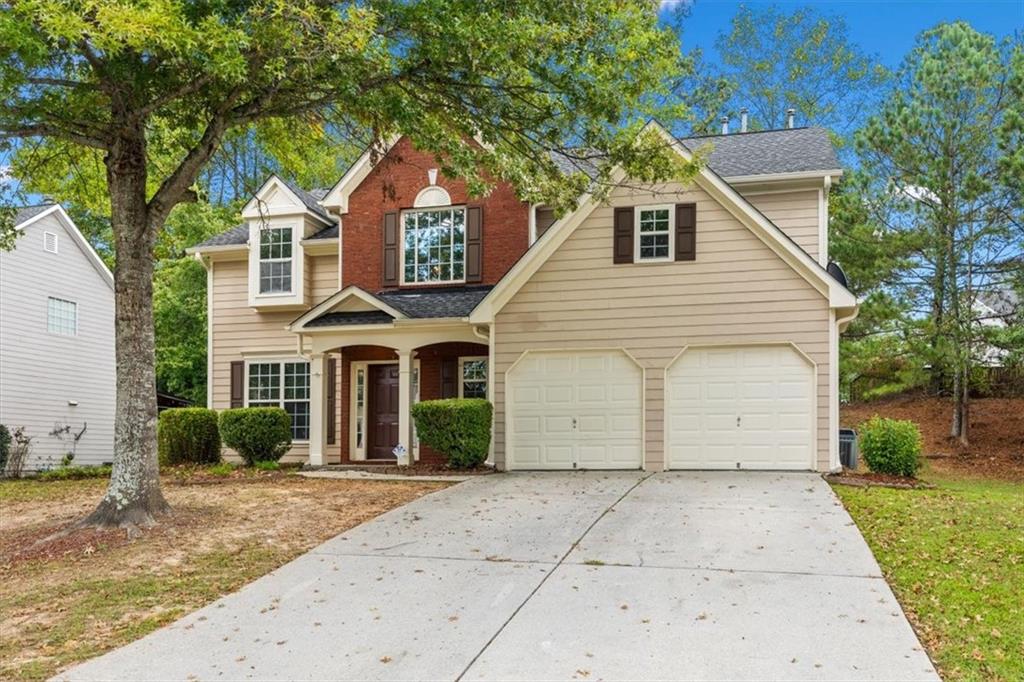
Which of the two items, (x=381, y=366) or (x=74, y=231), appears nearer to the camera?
(x=381, y=366)

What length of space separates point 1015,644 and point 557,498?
244 inches

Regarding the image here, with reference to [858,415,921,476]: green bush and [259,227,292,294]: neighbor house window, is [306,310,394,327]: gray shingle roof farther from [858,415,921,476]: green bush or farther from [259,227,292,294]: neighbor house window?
[858,415,921,476]: green bush

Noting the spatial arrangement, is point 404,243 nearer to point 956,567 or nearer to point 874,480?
point 874,480

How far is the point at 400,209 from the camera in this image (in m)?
16.7

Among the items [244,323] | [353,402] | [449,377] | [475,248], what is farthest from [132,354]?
[244,323]

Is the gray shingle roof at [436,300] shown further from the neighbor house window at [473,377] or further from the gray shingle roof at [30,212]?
the gray shingle roof at [30,212]

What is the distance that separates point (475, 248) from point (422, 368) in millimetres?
2671

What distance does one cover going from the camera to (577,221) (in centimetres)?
1390

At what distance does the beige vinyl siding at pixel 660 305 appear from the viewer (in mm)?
13070

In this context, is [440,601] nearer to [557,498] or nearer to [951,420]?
[557,498]

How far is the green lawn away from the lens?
518 cm

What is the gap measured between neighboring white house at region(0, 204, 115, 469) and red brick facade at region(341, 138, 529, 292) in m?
9.68

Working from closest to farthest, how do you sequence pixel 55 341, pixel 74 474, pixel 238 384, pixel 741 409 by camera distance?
pixel 741 409, pixel 74 474, pixel 238 384, pixel 55 341


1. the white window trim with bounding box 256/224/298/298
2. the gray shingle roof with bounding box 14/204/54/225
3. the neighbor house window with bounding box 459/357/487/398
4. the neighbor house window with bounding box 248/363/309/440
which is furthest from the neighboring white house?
the neighbor house window with bounding box 459/357/487/398
